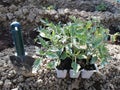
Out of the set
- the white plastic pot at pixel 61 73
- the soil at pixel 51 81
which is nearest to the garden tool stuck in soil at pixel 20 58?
the soil at pixel 51 81

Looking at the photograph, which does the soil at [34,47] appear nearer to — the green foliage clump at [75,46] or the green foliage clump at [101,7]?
the green foliage clump at [101,7]

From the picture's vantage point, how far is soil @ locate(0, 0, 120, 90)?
2355 mm

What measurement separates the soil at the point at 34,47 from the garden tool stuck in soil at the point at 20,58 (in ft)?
0.35

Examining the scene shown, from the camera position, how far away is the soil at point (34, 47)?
7.73ft

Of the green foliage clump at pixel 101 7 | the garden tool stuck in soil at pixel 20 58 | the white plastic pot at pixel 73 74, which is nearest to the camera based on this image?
the garden tool stuck in soil at pixel 20 58

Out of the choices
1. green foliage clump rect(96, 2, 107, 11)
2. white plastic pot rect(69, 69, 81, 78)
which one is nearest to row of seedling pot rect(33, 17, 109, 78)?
white plastic pot rect(69, 69, 81, 78)

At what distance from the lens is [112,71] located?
100 inches

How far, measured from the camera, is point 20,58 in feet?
7.30

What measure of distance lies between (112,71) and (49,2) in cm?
178

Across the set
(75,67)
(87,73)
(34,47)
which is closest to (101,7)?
(34,47)

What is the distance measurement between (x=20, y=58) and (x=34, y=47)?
2.02 ft

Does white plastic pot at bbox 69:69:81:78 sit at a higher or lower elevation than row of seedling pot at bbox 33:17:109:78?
lower

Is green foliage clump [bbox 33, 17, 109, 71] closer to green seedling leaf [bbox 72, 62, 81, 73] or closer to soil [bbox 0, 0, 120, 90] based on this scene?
green seedling leaf [bbox 72, 62, 81, 73]

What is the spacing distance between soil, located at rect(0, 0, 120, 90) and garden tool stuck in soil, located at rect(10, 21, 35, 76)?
4.2 inches
